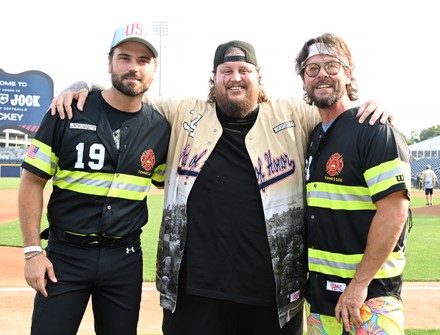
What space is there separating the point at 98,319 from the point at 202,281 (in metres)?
0.82

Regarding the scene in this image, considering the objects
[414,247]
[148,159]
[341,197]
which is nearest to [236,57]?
[148,159]

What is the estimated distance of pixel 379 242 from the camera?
10.1ft

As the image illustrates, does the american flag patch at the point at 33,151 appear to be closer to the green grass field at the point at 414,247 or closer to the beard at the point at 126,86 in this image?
the beard at the point at 126,86

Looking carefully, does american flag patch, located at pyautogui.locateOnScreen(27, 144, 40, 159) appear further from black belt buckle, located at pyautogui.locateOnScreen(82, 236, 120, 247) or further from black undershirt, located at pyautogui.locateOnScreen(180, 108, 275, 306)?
black undershirt, located at pyautogui.locateOnScreen(180, 108, 275, 306)

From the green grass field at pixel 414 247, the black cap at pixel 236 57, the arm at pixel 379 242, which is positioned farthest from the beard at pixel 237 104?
the green grass field at pixel 414 247

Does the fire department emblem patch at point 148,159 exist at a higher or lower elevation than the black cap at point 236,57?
lower

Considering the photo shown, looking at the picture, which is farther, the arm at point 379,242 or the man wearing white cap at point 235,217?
the man wearing white cap at point 235,217

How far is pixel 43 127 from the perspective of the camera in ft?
11.9

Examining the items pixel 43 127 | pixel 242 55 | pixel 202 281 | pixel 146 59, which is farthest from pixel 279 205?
pixel 43 127

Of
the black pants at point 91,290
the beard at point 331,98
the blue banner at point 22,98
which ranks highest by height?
the blue banner at point 22,98

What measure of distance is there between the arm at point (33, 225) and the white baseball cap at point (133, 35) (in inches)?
47.6

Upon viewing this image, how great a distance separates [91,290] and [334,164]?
1.98 meters

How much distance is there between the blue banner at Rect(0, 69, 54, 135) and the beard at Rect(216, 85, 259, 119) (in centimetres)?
2263

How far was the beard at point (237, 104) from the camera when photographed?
3.89 m
